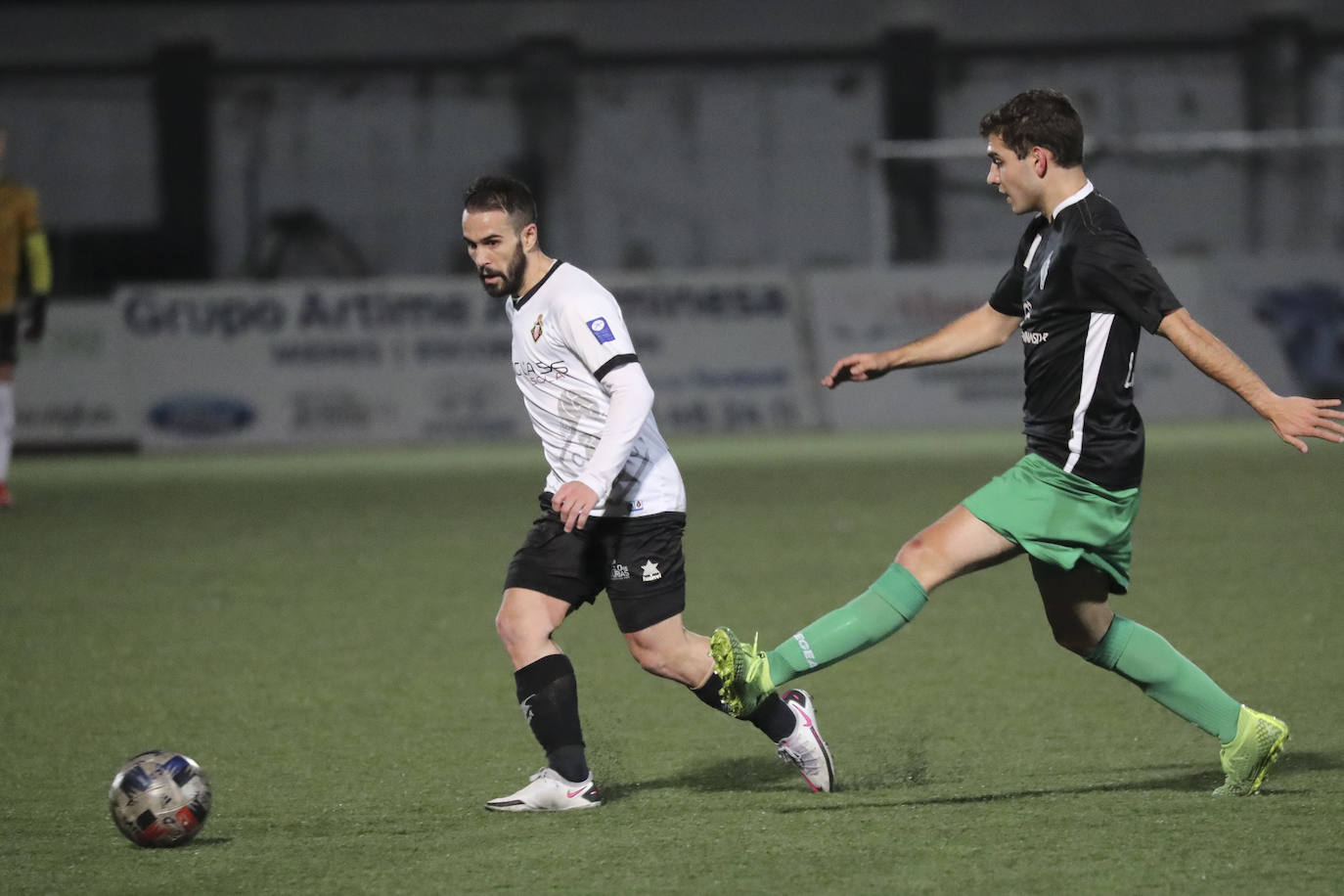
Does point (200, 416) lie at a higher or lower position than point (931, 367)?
lower

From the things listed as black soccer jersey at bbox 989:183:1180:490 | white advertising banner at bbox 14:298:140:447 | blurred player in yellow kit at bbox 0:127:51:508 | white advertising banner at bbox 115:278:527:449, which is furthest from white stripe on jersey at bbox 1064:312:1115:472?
white advertising banner at bbox 14:298:140:447

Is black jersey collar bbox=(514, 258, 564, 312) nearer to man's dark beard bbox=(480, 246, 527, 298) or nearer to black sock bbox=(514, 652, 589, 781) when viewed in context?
man's dark beard bbox=(480, 246, 527, 298)

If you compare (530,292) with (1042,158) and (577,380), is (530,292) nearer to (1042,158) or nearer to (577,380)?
(577,380)

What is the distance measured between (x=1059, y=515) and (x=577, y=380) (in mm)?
1192

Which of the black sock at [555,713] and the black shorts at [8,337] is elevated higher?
the black shorts at [8,337]

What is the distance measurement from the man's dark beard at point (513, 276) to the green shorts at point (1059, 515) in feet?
4.00

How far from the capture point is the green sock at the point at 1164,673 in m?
4.32

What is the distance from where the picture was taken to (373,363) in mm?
17188

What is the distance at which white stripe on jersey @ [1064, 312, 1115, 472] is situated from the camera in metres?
4.12

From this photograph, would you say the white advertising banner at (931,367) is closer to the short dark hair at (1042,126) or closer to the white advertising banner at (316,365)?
the white advertising banner at (316,365)

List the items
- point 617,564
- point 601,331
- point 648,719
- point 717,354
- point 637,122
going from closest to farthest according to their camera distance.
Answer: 1. point 601,331
2. point 617,564
3. point 648,719
4. point 717,354
5. point 637,122

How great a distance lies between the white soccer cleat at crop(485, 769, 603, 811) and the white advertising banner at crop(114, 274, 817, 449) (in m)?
12.7

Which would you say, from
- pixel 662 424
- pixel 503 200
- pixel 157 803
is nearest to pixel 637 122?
pixel 662 424

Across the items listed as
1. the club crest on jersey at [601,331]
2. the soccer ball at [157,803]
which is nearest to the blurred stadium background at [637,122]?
the club crest on jersey at [601,331]
